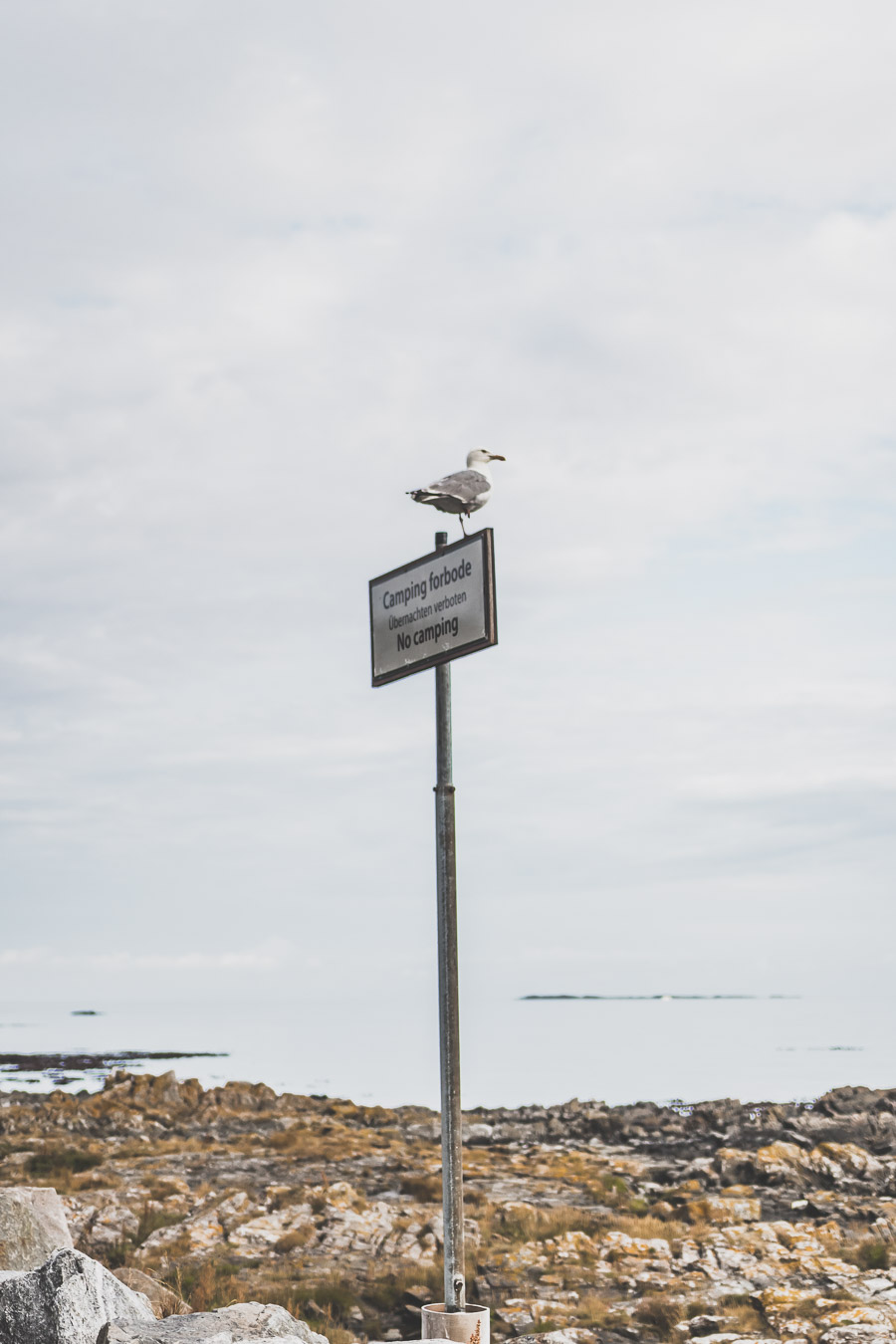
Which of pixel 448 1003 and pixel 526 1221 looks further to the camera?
pixel 526 1221

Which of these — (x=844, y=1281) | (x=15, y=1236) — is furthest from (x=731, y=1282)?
(x=15, y=1236)

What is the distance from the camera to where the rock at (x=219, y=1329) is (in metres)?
5.19

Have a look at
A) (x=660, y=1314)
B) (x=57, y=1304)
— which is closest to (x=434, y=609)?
(x=57, y=1304)

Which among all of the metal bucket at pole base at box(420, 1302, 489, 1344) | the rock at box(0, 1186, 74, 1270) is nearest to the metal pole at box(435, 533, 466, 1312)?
the metal bucket at pole base at box(420, 1302, 489, 1344)

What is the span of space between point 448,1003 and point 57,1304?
2787 mm

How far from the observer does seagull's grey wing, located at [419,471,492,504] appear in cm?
754

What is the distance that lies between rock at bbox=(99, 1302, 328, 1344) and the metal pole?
100 cm

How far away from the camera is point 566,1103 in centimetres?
2750

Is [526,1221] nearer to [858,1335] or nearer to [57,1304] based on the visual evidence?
[858,1335]

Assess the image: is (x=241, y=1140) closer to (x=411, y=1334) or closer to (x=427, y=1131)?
(x=427, y=1131)

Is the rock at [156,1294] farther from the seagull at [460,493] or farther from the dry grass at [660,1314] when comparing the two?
the seagull at [460,493]

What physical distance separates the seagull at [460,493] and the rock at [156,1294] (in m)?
5.07

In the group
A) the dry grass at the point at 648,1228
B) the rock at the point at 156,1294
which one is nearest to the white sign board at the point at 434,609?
the rock at the point at 156,1294

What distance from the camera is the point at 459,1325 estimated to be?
6.71 meters
